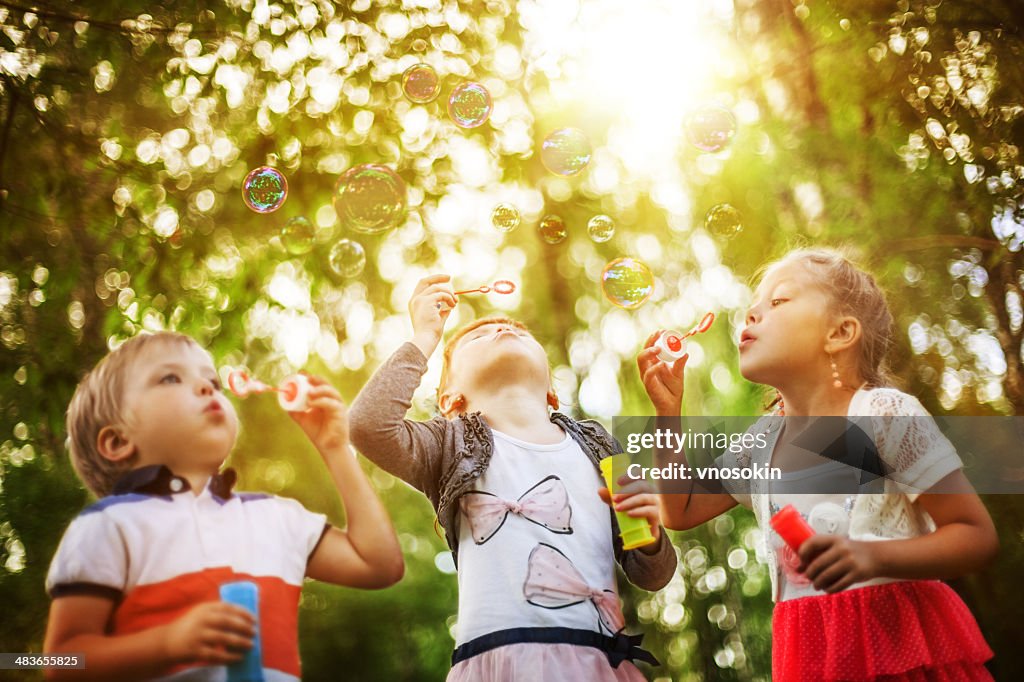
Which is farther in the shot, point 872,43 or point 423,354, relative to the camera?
point 872,43

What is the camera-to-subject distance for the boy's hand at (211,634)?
1643 millimetres

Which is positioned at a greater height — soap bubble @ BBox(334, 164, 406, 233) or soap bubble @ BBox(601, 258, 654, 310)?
soap bubble @ BBox(334, 164, 406, 233)

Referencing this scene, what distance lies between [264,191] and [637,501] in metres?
1.91

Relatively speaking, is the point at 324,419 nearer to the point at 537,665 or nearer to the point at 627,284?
the point at 537,665

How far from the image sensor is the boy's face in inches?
75.4

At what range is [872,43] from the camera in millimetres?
3869

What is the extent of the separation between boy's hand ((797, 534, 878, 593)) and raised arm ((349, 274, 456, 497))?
0.96 m

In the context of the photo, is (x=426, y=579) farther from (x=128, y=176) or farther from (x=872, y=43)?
(x=872, y=43)

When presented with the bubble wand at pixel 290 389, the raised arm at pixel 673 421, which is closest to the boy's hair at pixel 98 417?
the bubble wand at pixel 290 389

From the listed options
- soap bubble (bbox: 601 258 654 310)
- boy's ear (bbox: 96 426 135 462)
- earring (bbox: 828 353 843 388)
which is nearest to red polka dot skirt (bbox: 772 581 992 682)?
earring (bbox: 828 353 843 388)

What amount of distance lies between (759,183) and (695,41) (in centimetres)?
106

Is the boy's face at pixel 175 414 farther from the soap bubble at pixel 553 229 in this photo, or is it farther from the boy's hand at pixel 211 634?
the soap bubble at pixel 553 229

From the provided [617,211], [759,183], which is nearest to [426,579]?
[617,211]

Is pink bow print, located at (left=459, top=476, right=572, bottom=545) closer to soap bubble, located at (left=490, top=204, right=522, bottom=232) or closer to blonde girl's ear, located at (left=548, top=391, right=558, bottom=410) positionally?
blonde girl's ear, located at (left=548, top=391, right=558, bottom=410)
